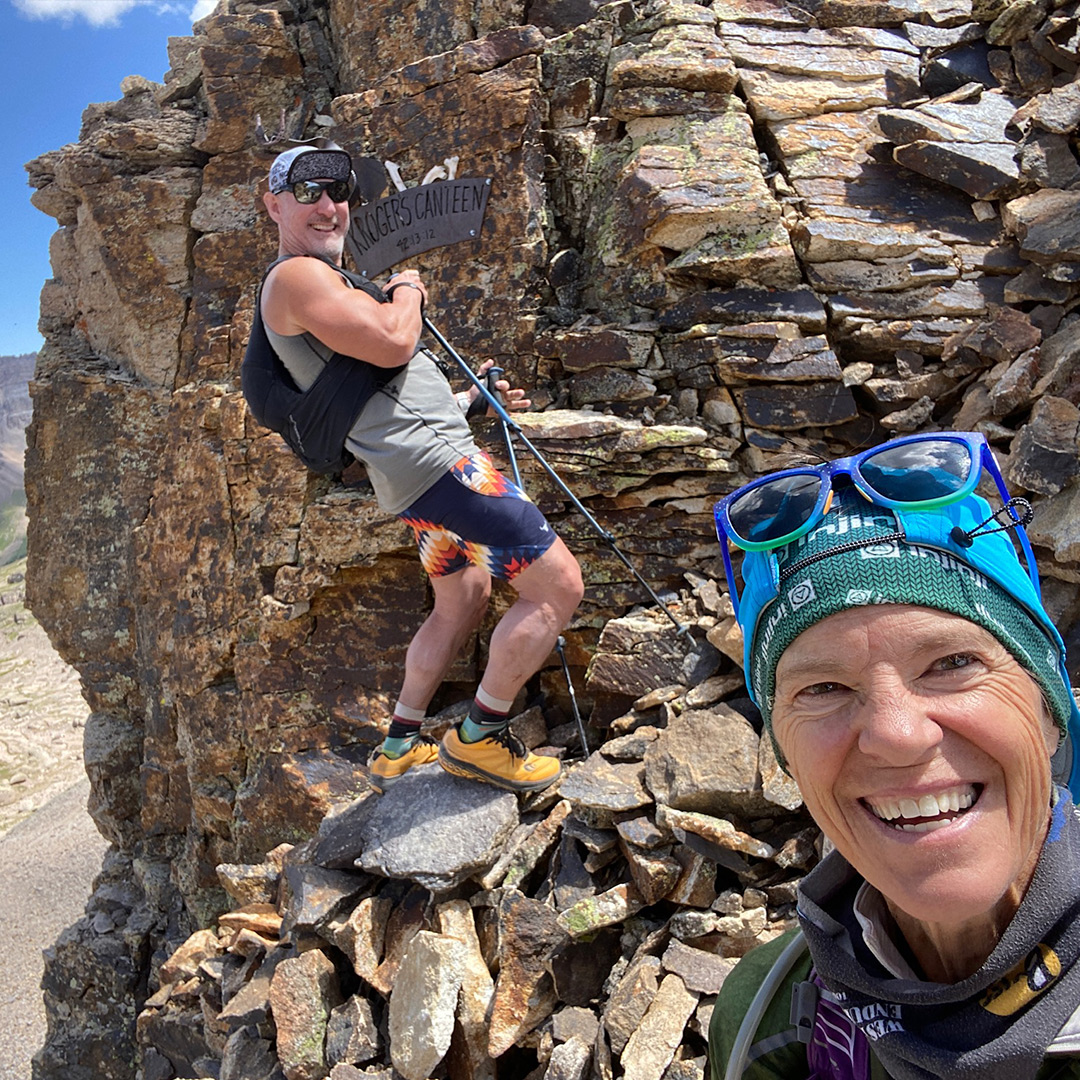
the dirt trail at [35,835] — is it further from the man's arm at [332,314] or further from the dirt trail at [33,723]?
the man's arm at [332,314]

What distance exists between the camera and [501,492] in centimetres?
457

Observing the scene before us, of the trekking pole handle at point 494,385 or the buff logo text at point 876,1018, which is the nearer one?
the buff logo text at point 876,1018

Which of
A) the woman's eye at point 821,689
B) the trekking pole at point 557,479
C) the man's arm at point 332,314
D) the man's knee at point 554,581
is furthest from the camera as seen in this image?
the trekking pole at point 557,479

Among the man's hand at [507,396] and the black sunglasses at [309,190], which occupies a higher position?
the black sunglasses at [309,190]

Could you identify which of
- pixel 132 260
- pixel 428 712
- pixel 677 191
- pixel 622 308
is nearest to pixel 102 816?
pixel 428 712

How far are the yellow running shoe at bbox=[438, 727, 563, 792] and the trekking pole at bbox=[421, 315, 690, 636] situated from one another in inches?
48.0

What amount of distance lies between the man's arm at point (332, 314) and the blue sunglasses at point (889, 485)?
2.92 m

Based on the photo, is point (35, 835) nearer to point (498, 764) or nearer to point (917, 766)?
point (498, 764)

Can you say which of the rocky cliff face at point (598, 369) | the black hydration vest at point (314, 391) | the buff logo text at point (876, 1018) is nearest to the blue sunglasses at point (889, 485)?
the buff logo text at point (876, 1018)

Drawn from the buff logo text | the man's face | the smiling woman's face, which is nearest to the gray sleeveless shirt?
the man's face

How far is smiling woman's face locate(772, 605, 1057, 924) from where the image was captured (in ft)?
4.78

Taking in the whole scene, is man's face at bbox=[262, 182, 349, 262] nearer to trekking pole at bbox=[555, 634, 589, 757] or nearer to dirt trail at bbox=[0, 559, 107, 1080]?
trekking pole at bbox=[555, 634, 589, 757]

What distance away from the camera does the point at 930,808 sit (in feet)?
4.80

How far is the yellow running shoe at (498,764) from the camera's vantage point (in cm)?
479
